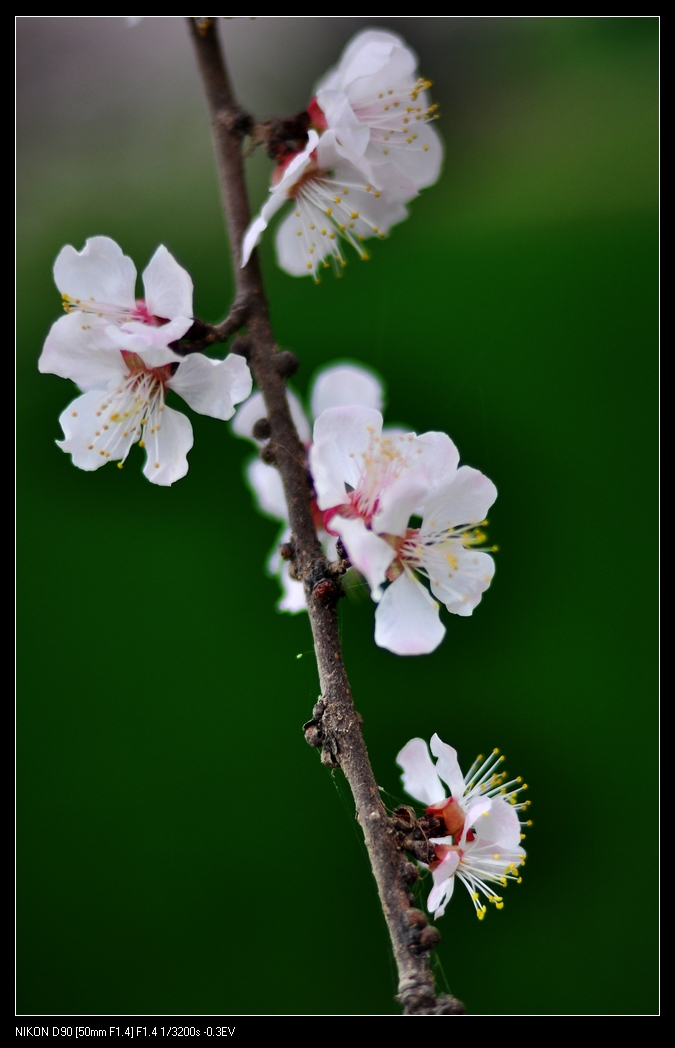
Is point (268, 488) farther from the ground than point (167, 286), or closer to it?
closer to it

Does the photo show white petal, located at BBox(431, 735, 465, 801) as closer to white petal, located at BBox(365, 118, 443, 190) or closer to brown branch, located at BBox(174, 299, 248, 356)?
brown branch, located at BBox(174, 299, 248, 356)

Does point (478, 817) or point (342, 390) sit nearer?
point (478, 817)

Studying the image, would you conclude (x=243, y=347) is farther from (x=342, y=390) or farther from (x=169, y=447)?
(x=342, y=390)

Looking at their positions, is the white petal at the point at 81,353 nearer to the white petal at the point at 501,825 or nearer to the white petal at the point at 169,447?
the white petal at the point at 169,447

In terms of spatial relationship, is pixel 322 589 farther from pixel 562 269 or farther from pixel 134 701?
pixel 562 269

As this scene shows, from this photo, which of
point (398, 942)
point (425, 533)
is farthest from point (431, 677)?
point (398, 942)

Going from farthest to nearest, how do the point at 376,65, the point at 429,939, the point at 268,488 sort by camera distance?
the point at 268,488 < the point at 376,65 < the point at 429,939

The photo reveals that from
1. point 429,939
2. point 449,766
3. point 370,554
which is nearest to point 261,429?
point 370,554
